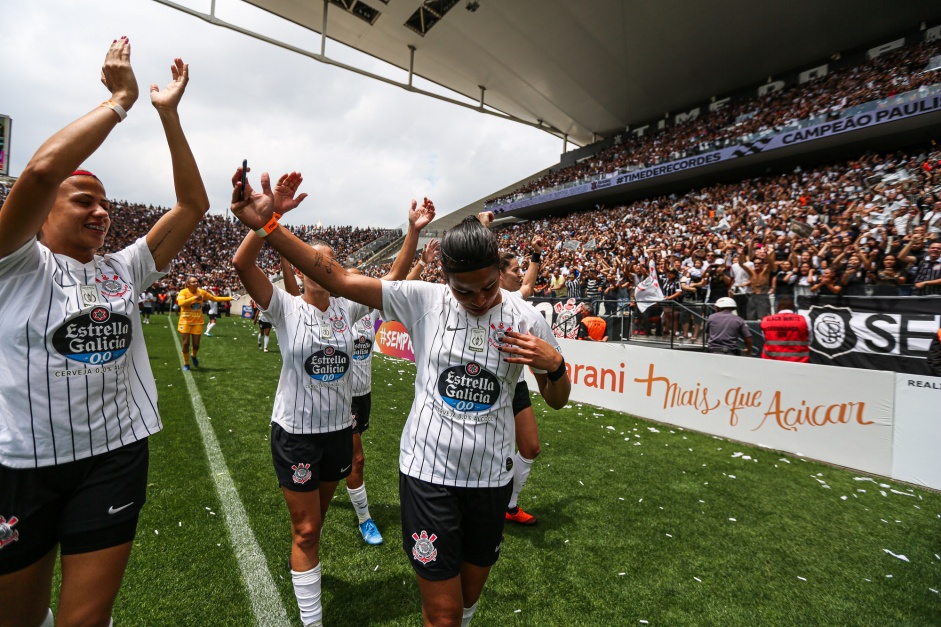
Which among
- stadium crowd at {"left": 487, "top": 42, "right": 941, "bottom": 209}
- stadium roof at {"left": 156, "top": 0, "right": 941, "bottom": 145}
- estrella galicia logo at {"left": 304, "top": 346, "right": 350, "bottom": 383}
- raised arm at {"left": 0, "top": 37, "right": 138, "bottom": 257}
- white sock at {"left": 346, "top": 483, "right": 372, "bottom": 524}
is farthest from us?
stadium roof at {"left": 156, "top": 0, "right": 941, "bottom": 145}

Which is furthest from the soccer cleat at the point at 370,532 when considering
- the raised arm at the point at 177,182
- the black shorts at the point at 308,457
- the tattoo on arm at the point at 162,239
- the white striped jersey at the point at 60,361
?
the tattoo on arm at the point at 162,239

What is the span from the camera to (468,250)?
6.12 ft

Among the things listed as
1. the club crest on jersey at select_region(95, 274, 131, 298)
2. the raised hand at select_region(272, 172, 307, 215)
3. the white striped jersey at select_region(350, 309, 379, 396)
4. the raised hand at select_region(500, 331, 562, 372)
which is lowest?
the white striped jersey at select_region(350, 309, 379, 396)

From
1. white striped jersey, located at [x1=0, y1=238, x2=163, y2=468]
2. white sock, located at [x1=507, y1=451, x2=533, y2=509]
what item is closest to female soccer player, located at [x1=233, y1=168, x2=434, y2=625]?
white striped jersey, located at [x1=0, y1=238, x2=163, y2=468]

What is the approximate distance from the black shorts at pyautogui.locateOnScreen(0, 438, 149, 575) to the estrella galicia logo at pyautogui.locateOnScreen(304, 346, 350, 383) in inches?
47.2

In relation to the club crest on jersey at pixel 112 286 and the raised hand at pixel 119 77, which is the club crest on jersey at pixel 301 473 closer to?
the club crest on jersey at pixel 112 286

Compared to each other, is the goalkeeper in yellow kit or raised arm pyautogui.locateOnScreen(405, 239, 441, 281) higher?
raised arm pyautogui.locateOnScreen(405, 239, 441, 281)

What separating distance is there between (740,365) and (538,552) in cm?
525

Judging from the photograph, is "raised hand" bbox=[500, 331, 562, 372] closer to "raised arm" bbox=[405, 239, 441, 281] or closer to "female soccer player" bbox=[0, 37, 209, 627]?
"raised arm" bbox=[405, 239, 441, 281]

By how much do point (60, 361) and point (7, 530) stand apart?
2.15 feet

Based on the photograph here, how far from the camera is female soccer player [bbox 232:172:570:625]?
1.96 m

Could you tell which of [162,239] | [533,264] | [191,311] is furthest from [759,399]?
[191,311]

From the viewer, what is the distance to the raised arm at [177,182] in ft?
6.53

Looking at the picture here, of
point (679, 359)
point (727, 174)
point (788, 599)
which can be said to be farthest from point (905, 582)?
point (727, 174)
